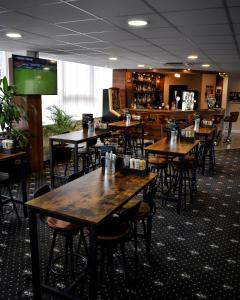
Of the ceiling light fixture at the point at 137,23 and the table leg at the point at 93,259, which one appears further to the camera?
the ceiling light fixture at the point at 137,23

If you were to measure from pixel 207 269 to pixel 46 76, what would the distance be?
4.55 m

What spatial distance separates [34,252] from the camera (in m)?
2.32

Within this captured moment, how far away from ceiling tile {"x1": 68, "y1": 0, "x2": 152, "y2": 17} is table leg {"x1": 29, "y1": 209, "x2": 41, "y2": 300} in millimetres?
1794

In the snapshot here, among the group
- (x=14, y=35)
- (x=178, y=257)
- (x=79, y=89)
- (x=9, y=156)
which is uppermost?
(x=14, y=35)

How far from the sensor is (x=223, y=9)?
2.56 meters

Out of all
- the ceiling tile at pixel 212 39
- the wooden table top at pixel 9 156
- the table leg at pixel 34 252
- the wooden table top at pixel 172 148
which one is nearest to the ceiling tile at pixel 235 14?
the ceiling tile at pixel 212 39

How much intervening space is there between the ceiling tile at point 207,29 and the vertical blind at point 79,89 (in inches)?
185

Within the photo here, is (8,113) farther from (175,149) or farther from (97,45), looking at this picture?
(175,149)

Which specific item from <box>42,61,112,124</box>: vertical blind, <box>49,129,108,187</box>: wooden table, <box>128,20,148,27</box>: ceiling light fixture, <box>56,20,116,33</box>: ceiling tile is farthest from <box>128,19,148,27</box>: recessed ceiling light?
<box>42,61,112,124</box>: vertical blind

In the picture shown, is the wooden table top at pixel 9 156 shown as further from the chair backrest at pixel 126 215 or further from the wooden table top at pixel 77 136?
the chair backrest at pixel 126 215

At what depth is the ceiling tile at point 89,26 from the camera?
316 centimetres

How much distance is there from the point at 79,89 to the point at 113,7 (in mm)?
6494

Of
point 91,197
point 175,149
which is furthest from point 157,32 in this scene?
point 91,197

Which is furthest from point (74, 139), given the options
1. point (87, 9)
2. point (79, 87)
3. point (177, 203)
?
point (79, 87)
